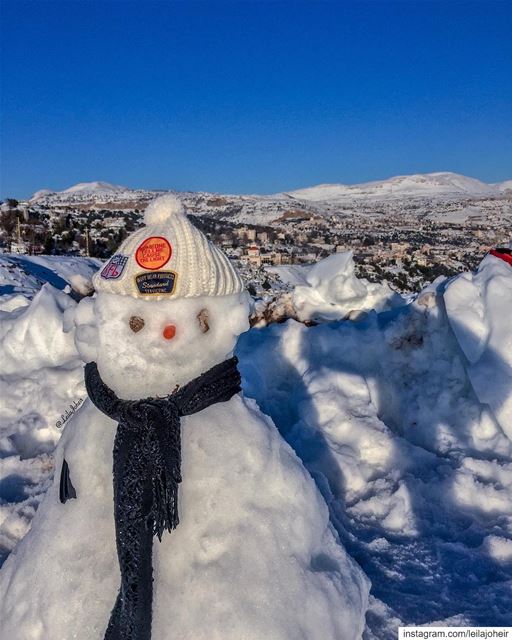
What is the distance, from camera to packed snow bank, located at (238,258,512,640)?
2348 mm

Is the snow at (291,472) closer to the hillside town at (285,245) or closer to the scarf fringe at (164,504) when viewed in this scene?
the scarf fringe at (164,504)

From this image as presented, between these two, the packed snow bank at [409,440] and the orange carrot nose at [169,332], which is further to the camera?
the packed snow bank at [409,440]

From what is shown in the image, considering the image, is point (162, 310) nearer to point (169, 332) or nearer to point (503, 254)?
point (169, 332)

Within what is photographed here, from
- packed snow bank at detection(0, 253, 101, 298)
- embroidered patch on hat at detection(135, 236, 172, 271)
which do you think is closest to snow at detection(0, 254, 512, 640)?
embroidered patch on hat at detection(135, 236, 172, 271)

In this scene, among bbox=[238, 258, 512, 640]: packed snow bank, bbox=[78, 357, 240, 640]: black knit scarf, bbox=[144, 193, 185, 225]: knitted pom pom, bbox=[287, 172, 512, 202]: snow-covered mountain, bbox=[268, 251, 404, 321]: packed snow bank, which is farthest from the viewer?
bbox=[287, 172, 512, 202]: snow-covered mountain

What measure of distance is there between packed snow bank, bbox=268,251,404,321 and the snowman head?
3567mm

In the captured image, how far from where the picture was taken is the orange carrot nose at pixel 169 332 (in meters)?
1.71

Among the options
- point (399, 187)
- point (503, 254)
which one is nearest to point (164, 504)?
point (503, 254)

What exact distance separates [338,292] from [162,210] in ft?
13.0

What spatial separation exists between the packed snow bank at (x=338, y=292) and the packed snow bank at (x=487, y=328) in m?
1.54

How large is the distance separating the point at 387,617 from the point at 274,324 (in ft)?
9.56

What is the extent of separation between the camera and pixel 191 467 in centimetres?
173

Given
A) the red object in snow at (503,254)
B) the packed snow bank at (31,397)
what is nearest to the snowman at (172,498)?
the packed snow bank at (31,397)

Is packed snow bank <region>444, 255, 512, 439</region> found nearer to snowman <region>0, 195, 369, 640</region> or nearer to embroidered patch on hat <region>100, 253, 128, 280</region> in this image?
snowman <region>0, 195, 369, 640</region>
